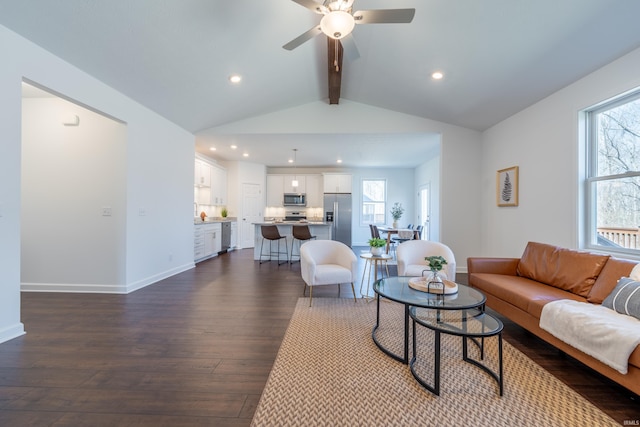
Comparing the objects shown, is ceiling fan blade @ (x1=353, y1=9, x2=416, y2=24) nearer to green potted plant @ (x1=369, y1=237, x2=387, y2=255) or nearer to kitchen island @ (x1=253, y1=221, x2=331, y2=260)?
green potted plant @ (x1=369, y1=237, x2=387, y2=255)

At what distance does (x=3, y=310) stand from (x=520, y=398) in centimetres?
398

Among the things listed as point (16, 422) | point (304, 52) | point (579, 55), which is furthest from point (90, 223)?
point (579, 55)

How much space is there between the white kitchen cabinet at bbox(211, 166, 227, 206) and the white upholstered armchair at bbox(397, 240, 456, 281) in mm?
5315

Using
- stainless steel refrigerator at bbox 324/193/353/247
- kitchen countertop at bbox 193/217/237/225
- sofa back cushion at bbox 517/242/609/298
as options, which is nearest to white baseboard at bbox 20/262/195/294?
kitchen countertop at bbox 193/217/237/225

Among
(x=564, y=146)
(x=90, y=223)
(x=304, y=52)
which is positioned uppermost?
(x=304, y=52)

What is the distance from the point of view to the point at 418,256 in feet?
12.1

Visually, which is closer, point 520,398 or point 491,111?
point 520,398

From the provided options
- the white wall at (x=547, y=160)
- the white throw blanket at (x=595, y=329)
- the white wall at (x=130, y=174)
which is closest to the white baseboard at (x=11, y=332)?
the white wall at (x=130, y=174)

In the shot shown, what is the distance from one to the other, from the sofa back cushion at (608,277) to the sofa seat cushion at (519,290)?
0.10m

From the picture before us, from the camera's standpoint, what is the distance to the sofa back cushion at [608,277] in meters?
2.13

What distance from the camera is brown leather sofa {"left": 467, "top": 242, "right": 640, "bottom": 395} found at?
83.4 inches

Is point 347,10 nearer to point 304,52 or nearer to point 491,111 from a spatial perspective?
point 304,52

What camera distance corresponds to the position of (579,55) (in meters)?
2.67

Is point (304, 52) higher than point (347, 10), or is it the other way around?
point (304, 52)
